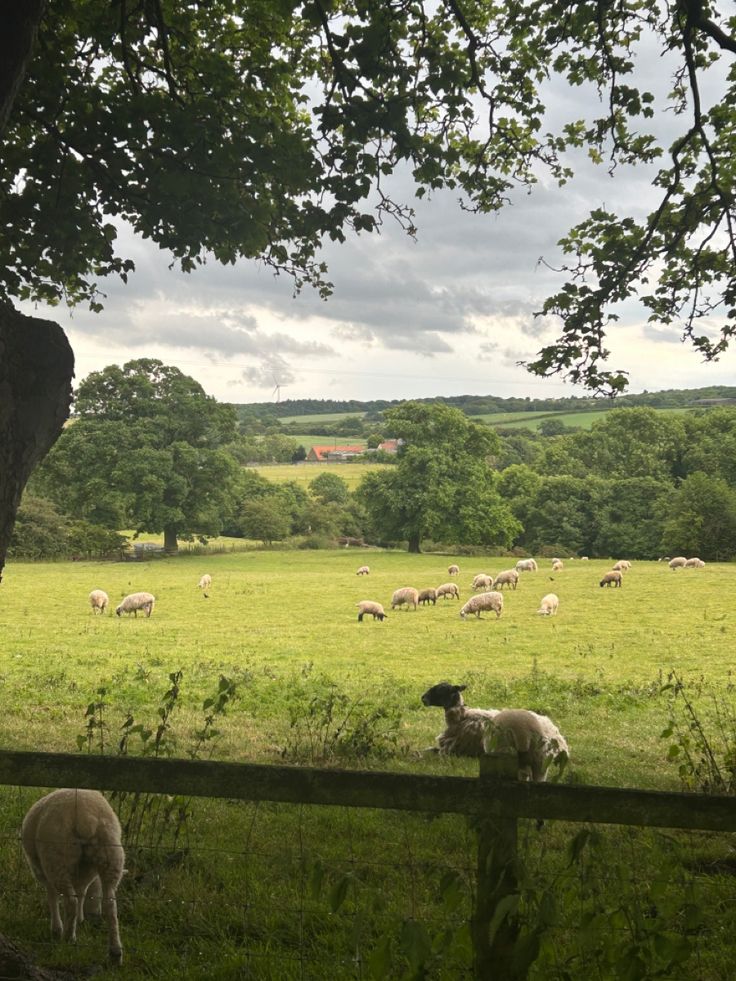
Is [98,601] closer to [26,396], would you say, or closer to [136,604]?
[136,604]

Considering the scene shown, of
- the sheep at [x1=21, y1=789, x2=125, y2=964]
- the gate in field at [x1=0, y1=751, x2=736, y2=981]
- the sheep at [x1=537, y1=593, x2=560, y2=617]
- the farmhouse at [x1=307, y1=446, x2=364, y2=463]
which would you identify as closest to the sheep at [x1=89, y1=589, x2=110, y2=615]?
the sheep at [x1=537, y1=593, x2=560, y2=617]

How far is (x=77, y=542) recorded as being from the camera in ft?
193

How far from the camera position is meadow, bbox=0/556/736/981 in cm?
460

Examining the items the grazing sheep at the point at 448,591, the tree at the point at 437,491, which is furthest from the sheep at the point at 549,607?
the tree at the point at 437,491

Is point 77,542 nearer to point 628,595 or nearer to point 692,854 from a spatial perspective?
point 628,595

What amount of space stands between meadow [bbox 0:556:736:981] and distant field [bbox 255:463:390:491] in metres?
50.4

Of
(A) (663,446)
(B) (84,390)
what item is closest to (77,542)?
(B) (84,390)

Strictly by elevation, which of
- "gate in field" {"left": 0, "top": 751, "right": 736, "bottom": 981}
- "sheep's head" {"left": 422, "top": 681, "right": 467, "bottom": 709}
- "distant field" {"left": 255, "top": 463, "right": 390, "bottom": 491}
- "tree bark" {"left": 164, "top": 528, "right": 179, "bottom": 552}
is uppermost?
"distant field" {"left": 255, "top": 463, "right": 390, "bottom": 491}

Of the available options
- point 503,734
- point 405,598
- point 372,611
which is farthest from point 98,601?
point 503,734

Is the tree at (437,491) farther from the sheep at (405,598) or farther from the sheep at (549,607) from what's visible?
the sheep at (549,607)

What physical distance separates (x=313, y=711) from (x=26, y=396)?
801 centimetres

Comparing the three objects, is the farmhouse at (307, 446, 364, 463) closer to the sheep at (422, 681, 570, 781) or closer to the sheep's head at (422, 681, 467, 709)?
the sheep's head at (422, 681, 467, 709)

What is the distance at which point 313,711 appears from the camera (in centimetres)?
1259

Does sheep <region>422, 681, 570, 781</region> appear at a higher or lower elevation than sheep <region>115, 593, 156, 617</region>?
higher
